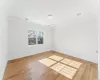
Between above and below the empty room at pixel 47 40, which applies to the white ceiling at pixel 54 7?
above

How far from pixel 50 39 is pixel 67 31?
1894 mm

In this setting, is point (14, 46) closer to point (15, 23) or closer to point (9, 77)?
point (15, 23)

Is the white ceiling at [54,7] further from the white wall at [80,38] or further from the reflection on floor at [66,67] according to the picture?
the reflection on floor at [66,67]

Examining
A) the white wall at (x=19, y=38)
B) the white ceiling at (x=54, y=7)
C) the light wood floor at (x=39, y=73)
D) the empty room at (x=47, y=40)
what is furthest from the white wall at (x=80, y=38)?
the white wall at (x=19, y=38)

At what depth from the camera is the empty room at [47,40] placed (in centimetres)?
264

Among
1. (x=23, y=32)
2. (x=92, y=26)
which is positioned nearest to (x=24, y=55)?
(x=23, y=32)

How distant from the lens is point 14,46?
12.2 ft

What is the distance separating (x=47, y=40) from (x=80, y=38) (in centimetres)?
287

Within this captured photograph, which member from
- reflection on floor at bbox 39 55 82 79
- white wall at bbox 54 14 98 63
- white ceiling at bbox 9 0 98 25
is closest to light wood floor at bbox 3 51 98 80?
reflection on floor at bbox 39 55 82 79

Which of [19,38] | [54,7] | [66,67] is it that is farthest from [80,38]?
[19,38]

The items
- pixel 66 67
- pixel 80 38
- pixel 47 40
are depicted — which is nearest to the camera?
pixel 66 67

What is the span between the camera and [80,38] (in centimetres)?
420

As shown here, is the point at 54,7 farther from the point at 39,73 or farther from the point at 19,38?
the point at 19,38

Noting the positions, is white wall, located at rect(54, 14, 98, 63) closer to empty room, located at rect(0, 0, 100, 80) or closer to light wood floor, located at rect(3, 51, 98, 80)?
empty room, located at rect(0, 0, 100, 80)
